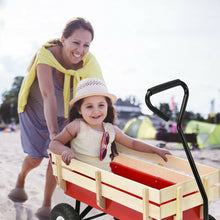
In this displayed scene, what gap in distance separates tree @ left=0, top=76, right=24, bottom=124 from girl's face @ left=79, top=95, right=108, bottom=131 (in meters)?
7.43

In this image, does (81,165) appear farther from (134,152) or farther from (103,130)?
(134,152)

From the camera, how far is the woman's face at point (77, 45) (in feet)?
7.05

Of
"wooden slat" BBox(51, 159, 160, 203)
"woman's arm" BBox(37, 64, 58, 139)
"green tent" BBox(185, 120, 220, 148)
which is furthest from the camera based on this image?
"green tent" BBox(185, 120, 220, 148)

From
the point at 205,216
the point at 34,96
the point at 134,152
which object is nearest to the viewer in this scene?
the point at 205,216

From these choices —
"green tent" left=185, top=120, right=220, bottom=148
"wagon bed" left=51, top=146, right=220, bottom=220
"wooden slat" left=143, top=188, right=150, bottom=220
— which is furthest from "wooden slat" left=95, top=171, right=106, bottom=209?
"green tent" left=185, top=120, right=220, bottom=148

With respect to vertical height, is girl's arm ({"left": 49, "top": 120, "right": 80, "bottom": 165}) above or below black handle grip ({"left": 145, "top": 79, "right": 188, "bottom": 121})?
below

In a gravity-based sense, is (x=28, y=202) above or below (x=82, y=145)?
below

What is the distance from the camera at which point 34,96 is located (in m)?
2.45

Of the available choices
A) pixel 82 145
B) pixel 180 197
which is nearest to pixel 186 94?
pixel 180 197

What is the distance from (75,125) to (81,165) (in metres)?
0.30

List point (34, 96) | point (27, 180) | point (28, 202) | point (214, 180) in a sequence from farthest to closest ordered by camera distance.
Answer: point (27, 180), point (28, 202), point (34, 96), point (214, 180)

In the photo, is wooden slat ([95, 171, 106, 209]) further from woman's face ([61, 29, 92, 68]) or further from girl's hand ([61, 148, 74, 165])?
woman's face ([61, 29, 92, 68])

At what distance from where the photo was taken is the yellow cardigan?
2186 millimetres

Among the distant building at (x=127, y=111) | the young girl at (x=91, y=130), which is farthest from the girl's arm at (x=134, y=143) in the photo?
the distant building at (x=127, y=111)
